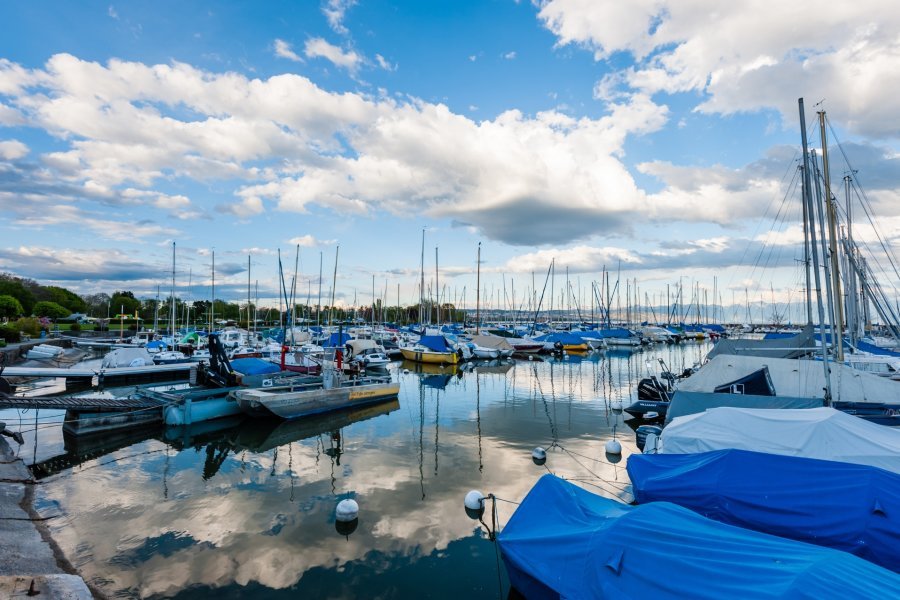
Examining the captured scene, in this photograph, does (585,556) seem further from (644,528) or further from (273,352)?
(273,352)

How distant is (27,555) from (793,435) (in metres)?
17.6

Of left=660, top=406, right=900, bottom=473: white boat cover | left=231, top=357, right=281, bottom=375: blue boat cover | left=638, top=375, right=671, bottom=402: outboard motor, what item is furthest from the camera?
left=231, top=357, right=281, bottom=375: blue boat cover

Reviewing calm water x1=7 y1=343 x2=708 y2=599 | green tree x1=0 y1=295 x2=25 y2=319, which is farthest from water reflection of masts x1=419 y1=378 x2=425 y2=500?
green tree x1=0 y1=295 x2=25 y2=319

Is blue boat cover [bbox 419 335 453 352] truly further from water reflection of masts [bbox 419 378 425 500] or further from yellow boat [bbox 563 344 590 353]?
yellow boat [bbox 563 344 590 353]

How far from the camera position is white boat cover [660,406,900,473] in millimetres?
10672

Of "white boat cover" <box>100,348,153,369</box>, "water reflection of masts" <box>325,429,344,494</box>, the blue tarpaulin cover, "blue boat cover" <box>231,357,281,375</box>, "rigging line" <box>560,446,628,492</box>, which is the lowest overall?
"water reflection of masts" <box>325,429,344,494</box>

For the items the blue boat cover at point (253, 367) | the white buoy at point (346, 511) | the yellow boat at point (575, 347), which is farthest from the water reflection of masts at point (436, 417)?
the yellow boat at point (575, 347)

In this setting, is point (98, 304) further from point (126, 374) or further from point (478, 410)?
point (478, 410)

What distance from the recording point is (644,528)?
662cm

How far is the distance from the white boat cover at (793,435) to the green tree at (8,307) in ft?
315

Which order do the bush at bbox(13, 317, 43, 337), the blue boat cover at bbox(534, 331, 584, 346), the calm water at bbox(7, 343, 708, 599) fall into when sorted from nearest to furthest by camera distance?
1. the calm water at bbox(7, 343, 708, 599)
2. the bush at bbox(13, 317, 43, 337)
3. the blue boat cover at bbox(534, 331, 584, 346)

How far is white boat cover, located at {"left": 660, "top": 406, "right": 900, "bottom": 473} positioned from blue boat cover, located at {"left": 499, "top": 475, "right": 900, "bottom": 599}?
5.32m

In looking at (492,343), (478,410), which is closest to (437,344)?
(492,343)

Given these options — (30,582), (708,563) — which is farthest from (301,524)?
(708,563)
